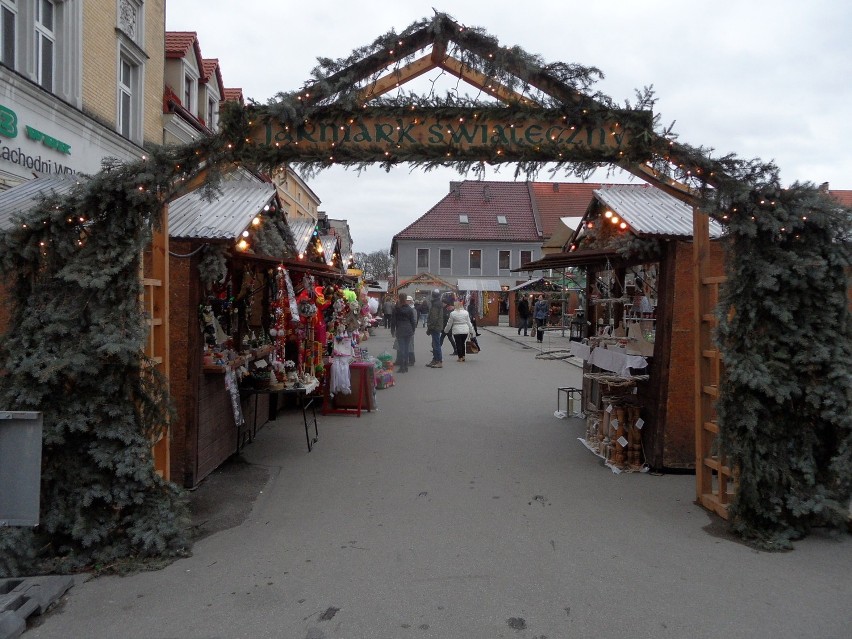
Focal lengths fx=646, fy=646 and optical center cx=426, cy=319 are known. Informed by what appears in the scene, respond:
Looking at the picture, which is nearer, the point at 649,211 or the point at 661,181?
the point at 661,181

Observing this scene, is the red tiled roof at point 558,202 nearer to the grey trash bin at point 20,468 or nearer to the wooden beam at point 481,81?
the wooden beam at point 481,81

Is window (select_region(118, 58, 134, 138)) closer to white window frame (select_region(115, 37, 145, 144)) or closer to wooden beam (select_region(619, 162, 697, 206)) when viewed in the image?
white window frame (select_region(115, 37, 145, 144))

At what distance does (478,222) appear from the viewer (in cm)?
4784

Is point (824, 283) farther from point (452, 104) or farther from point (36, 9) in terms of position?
point (36, 9)

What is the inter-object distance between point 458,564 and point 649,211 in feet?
15.5

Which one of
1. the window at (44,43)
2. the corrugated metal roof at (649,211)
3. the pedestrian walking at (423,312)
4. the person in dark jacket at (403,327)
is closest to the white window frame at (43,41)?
the window at (44,43)

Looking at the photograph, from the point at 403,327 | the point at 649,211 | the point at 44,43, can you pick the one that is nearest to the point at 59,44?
the point at 44,43

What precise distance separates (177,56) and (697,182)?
15.1m

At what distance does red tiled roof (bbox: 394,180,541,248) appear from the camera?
1863 inches

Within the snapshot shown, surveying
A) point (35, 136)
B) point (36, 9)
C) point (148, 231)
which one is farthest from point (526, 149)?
point (36, 9)

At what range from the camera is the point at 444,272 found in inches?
1875

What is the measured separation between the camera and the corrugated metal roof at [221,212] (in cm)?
595

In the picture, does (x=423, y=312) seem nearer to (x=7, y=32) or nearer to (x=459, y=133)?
(x=7, y=32)

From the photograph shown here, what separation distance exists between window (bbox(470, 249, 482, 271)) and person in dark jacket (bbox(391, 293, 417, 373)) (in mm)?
31450
